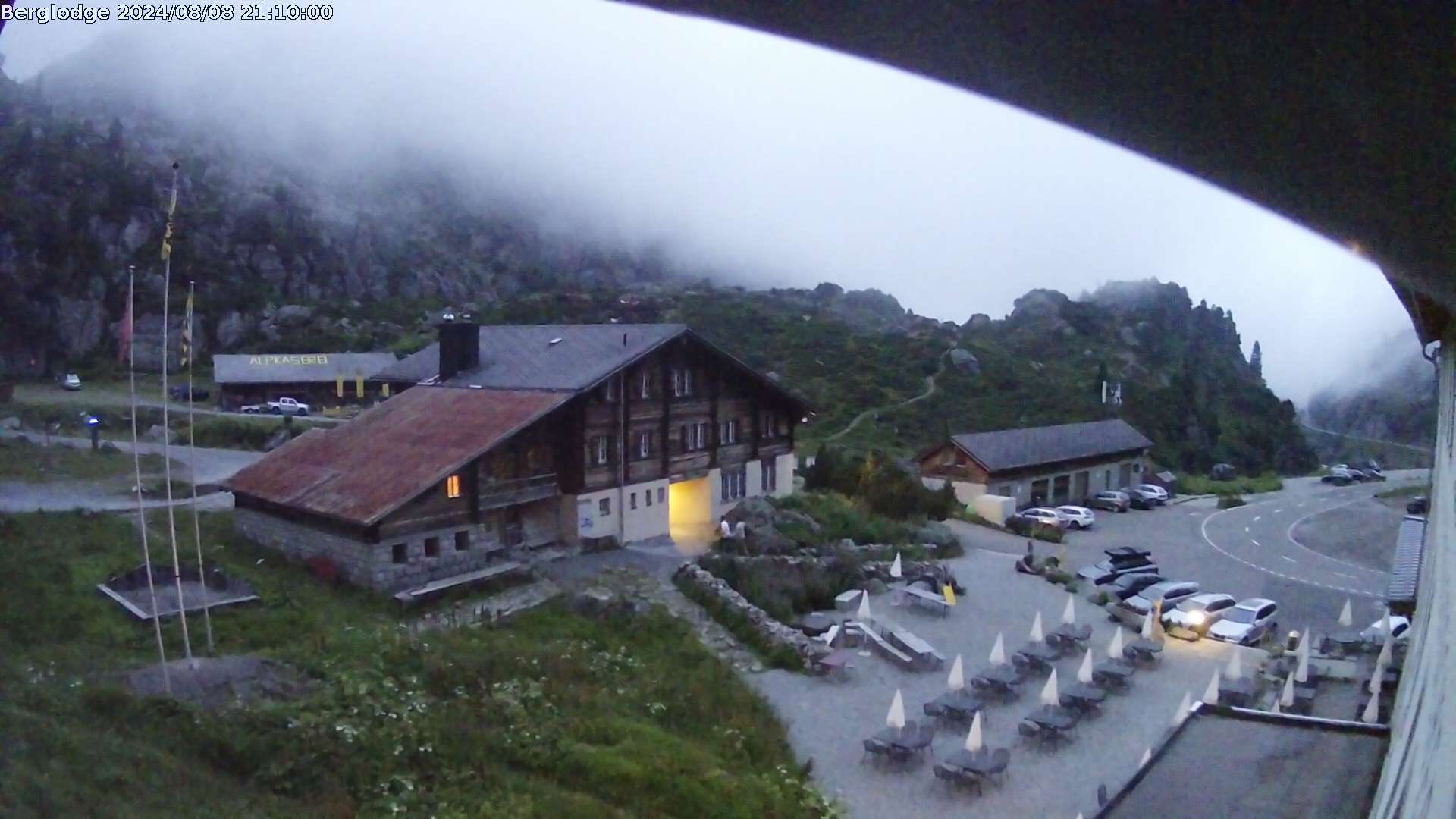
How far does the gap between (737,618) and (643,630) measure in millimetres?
1980

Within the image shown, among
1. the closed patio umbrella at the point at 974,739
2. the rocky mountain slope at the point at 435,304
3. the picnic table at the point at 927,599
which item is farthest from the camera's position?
the rocky mountain slope at the point at 435,304

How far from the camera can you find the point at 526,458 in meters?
18.1

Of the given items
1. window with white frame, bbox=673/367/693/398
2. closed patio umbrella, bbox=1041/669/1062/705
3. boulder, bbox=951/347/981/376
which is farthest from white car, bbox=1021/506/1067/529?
boulder, bbox=951/347/981/376

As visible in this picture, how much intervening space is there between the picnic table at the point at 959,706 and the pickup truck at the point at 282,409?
33.3 meters

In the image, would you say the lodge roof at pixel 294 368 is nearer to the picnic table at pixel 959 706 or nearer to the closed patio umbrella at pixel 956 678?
the closed patio umbrella at pixel 956 678

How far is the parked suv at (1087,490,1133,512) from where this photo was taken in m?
36.2

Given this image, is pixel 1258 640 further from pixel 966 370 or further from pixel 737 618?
pixel 966 370

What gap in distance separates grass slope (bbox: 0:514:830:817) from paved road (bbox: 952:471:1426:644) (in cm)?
1483

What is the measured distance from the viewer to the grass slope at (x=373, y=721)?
787 centimetres

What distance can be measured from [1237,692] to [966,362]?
48.5 metres

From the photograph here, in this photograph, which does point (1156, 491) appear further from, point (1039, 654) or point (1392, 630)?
point (1039, 654)

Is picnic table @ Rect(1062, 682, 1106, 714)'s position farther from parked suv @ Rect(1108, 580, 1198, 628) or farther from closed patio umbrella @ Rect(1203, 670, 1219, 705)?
parked suv @ Rect(1108, 580, 1198, 628)

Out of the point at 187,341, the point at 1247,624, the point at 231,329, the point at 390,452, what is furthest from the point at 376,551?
the point at 231,329

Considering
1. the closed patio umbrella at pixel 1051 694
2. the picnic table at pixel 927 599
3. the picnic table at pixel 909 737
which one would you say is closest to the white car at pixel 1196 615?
the picnic table at pixel 927 599
